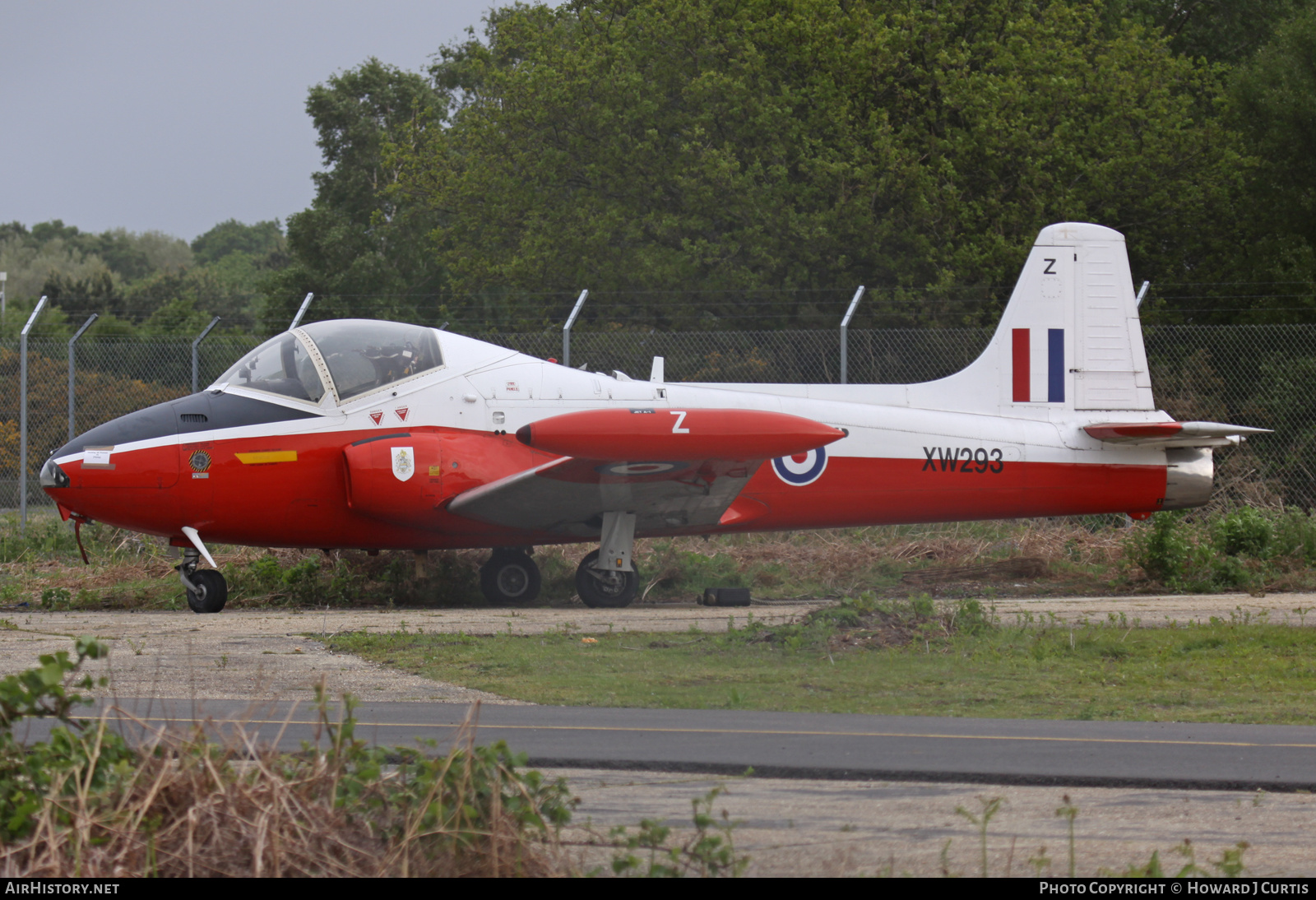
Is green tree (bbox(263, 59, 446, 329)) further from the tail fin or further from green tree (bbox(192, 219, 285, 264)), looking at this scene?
green tree (bbox(192, 219, 285, 264))

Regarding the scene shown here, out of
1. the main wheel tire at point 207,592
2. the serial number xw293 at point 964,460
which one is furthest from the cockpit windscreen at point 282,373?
the serial number xw293 at point 964,460

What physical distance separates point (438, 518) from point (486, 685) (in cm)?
471

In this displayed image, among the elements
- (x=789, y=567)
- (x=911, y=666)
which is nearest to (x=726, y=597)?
(x=789, y=567)

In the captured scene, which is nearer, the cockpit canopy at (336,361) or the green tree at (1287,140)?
the cockpit canopy at (336,361)

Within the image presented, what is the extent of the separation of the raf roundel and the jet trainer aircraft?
0.06 ft

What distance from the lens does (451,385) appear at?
12172 mm

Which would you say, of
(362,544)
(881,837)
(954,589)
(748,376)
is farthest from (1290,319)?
(881,837)

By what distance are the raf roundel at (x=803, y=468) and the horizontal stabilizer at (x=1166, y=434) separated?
3.00m

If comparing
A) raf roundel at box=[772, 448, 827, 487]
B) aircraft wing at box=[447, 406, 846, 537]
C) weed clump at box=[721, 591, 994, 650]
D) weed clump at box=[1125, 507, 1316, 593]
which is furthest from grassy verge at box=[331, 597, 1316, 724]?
weed clump at box=[1125, 507, 1316, 593]

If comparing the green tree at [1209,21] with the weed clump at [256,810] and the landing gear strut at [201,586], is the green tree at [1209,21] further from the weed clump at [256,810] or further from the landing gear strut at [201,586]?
the weed clump at [256,810]

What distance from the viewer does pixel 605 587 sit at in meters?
12.7

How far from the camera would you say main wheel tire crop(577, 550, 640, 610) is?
12609 millimetres

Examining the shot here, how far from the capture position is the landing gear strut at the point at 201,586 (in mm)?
11977

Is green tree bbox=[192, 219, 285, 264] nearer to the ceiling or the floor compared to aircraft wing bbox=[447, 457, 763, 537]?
nearer to the ceiling
